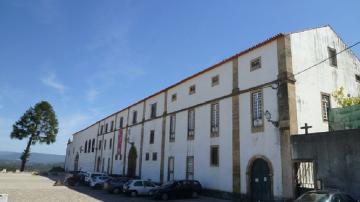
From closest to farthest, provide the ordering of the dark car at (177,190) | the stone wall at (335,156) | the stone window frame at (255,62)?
the stone wall at (335,156)
the stone window frame at (255,62)
the dark car at (177,190)

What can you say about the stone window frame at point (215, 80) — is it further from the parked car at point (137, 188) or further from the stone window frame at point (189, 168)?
the parked car at point (137, 188)

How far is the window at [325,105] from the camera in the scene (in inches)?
743

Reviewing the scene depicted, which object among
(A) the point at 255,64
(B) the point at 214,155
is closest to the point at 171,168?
(B) the point at 214,155

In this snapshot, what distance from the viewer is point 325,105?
63.1 ft

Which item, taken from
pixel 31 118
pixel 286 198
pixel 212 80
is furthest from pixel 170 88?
pixel 31 118

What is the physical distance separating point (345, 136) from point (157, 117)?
20.6m

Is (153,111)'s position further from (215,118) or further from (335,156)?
(335,156)

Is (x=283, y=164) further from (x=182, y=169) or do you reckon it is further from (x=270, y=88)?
(x=182, y=169)

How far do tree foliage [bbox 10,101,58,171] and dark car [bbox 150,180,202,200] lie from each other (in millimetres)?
49985

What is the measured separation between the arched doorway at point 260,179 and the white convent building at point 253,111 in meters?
0.06

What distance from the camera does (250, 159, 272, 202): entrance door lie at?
17.7 meters

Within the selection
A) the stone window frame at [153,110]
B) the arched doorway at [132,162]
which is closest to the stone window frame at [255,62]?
the stone window frame at [153,110]

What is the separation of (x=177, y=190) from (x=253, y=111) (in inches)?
295

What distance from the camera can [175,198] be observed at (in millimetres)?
21125
